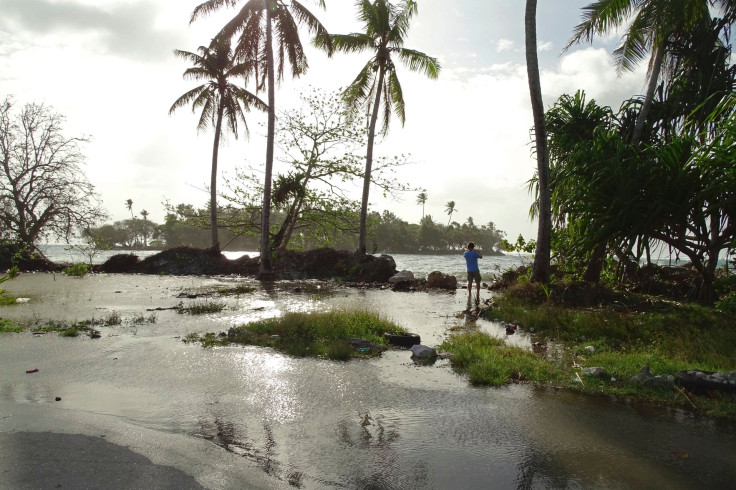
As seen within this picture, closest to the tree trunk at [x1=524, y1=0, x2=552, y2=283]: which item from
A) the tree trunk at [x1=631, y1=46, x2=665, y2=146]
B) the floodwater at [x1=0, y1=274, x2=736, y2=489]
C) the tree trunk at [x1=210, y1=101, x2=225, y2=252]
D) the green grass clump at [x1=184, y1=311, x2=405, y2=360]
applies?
the tree trunk at [x1=631, y1=46, x2=665, y2=146]

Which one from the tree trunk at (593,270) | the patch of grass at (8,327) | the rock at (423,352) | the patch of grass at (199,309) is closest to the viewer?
the rock at (423,352)

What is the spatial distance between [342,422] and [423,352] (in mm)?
2727

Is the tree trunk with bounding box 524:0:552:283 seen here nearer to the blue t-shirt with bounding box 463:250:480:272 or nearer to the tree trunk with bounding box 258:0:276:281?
the blue t-shirt with bounding box 463:250:480:272

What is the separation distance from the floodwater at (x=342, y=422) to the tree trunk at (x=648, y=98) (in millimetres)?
11550

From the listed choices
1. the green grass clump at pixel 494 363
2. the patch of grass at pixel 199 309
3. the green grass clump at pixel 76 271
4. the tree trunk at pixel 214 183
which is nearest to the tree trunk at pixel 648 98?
the green grass clump at pixel 494 363

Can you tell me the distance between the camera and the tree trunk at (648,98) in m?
14.0

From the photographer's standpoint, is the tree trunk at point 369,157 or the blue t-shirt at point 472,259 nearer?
the blue t-shirt at point 472,259

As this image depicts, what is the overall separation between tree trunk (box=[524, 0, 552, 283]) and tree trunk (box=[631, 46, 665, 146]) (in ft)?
11.0

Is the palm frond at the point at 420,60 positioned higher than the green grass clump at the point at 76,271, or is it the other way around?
the palm frond at the point at 420,60

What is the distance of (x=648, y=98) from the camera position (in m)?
14.1

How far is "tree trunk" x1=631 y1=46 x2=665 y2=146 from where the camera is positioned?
14.0m

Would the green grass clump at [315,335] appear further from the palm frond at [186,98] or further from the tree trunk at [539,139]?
the palm frond at [186,98]

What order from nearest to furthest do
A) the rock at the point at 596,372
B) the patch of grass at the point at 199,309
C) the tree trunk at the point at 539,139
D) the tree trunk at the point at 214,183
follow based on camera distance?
1. the rock at the point at 596,372
2. the patch of grass at the point at 199,309
3. the tree trunk at the point at 539,139
4. the tree trunk at the point at 214,183

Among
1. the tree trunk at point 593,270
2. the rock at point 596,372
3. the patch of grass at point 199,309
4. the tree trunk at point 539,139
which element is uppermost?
the tree trunk at point 539,139
